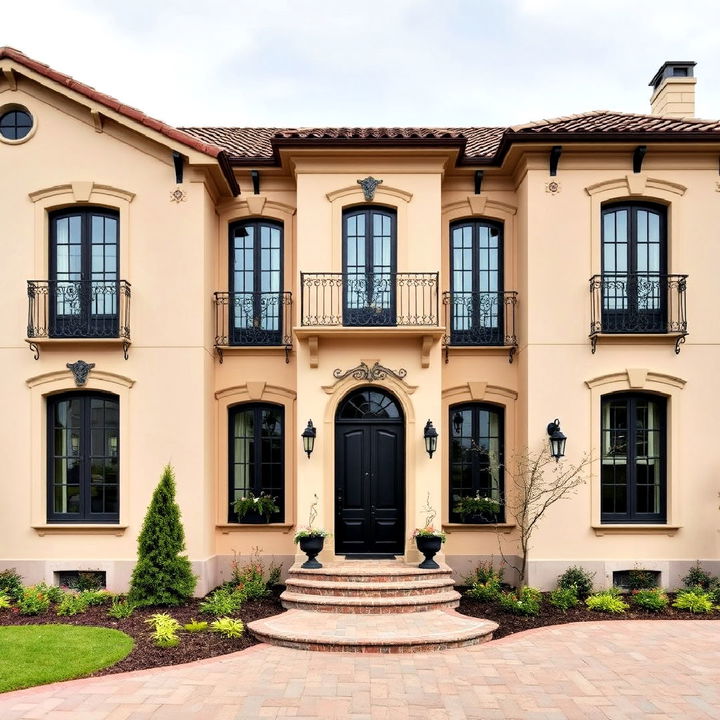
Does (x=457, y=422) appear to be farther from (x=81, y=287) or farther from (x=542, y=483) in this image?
(x=81, y=287)

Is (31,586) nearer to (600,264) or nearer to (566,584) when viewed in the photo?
(566,584)

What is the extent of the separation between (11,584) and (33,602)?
3.75 ft

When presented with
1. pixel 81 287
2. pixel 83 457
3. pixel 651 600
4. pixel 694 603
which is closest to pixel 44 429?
pixel 83 457

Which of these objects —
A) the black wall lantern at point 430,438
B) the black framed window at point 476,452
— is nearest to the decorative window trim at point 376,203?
the black wall lantern at point 430,438

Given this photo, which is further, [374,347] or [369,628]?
[374,347]

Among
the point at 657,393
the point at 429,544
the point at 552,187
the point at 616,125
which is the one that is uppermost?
the point at 616,125

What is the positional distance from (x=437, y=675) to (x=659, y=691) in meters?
2.36

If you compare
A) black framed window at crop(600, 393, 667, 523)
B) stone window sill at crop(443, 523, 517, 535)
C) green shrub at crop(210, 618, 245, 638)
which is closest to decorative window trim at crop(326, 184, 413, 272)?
→ black framed window at crop(600, 393, 667, 523)

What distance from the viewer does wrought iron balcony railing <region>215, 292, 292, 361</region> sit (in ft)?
41.9

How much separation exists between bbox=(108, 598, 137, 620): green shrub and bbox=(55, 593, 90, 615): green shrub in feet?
1.44

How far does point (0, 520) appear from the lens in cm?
1171

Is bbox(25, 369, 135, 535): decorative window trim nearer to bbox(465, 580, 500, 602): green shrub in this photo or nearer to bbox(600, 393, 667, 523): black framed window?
bbox(465, 580, 500, 602): green shrub

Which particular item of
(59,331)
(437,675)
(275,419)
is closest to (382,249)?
(275,419)

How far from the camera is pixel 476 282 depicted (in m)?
13.0
